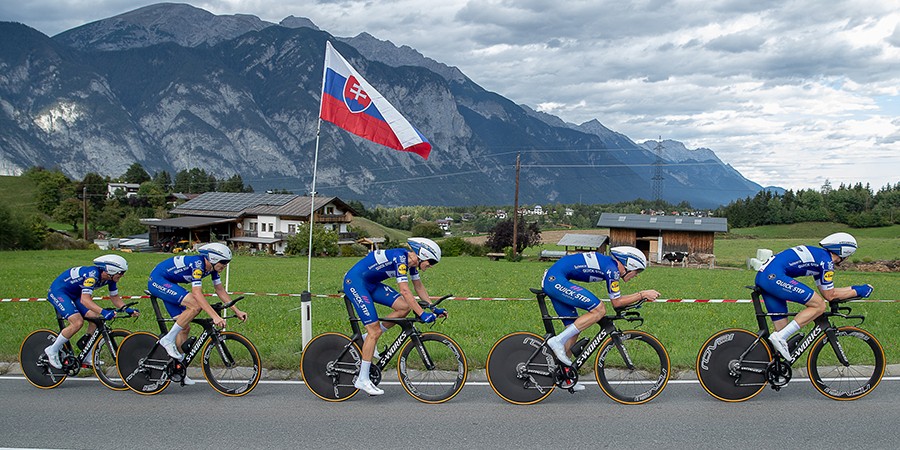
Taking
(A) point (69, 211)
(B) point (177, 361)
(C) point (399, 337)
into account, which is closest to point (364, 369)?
(C) point (399, 337)

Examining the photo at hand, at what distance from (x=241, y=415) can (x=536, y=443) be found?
3458 millimetres

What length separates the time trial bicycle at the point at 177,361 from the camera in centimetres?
886

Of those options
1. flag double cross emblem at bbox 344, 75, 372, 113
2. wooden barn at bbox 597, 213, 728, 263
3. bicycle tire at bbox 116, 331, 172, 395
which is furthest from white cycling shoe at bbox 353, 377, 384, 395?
wooden barn at bbox 597, 213, 728, 263

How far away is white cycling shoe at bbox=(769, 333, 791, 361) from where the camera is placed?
8.27m

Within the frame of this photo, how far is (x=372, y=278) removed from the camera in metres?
8.67

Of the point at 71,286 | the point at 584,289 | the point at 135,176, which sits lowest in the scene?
the point at 71,286

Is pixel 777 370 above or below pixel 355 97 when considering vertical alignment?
below

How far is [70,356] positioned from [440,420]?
5.40m

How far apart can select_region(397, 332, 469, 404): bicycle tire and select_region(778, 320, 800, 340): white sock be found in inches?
154

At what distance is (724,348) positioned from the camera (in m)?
8.49

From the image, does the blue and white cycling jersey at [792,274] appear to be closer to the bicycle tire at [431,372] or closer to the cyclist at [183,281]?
the bicycle tire at [431,372]

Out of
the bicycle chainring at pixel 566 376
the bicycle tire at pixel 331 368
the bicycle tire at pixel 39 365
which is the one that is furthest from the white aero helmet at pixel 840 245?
the bicycle tire at pixel 39 365

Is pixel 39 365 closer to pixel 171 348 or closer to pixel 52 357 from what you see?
pixel 52 357

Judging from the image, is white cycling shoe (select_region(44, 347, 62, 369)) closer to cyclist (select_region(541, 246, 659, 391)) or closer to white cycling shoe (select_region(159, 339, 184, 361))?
white cycling shoe (select_region(159, 339, 184, 361))
